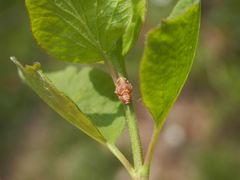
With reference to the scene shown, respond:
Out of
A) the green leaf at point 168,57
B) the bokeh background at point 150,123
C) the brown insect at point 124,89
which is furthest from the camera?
the bokeh background at point 150,123

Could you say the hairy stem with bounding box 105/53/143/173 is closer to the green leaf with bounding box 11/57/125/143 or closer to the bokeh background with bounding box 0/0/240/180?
the green leaf with bounding box 11/57/125/143

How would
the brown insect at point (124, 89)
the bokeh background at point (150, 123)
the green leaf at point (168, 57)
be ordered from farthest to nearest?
the bokeh background at point (150, 123) < the brown insect at point (124, 89) < the green leaf at point (168, 57)

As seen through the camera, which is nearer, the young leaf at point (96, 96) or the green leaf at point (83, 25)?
the green leaf at point (83, 25)

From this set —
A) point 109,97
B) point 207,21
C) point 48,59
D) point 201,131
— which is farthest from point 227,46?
point 109,97

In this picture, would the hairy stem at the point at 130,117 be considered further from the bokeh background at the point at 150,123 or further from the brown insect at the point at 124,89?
the bokeh background at the point at 150,123

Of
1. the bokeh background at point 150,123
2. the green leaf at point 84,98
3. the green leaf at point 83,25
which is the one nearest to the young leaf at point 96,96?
the green leaf at point 84,98

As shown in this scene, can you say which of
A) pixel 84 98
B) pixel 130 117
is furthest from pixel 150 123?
pixel 130 117

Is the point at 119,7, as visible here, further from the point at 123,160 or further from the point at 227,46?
the point at 227,46

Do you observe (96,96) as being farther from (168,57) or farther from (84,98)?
(168,57)
